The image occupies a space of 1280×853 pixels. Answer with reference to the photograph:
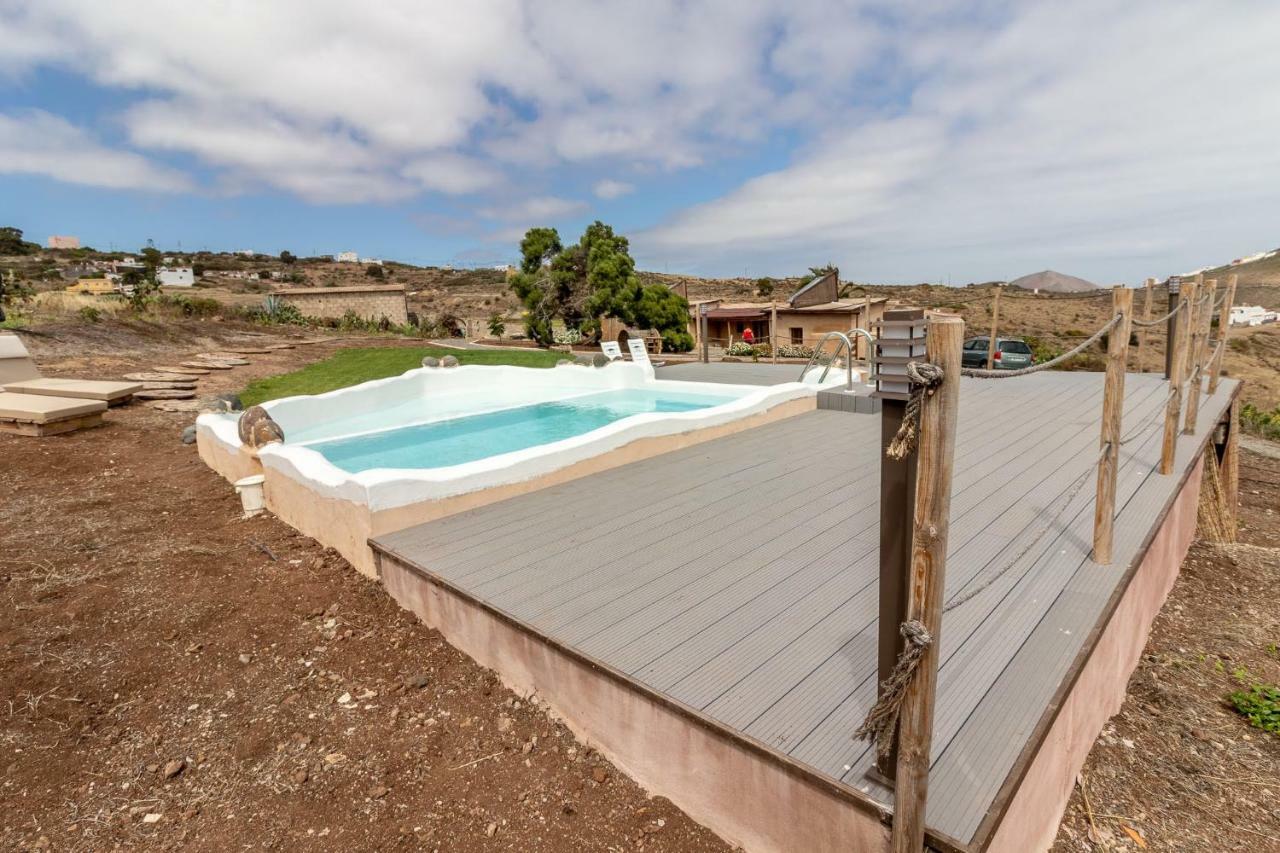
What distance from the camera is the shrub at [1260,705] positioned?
262cm

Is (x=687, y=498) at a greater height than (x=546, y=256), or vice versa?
(x=546, y=256)

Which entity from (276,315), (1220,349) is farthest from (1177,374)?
(276,315)

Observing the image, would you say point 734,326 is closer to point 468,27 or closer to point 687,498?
point 468,27

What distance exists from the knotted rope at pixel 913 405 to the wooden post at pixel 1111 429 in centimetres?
Result: 199

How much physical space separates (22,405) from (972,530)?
8639 millimetres

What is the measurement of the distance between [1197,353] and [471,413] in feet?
24.3

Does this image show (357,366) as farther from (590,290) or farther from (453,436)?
(590,290)

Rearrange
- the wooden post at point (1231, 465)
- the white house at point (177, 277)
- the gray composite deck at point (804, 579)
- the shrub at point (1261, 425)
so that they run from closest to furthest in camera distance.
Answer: the gray composite deck at point (804, 579) < the wooden post at point (1231, 465) < the shrub at point (1261, 425) < the white house at point (177, 277)

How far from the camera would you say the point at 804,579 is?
2.72 meters

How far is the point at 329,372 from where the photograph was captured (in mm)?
11008

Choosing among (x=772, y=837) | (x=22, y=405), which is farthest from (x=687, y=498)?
(x=22, y=405)

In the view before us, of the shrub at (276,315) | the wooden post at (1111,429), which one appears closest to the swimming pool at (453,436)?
the wooden post at (1111,429)

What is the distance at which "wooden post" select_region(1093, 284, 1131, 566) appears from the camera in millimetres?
2633

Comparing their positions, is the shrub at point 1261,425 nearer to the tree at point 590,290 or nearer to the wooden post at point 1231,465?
the wooden post at point 1231,465
